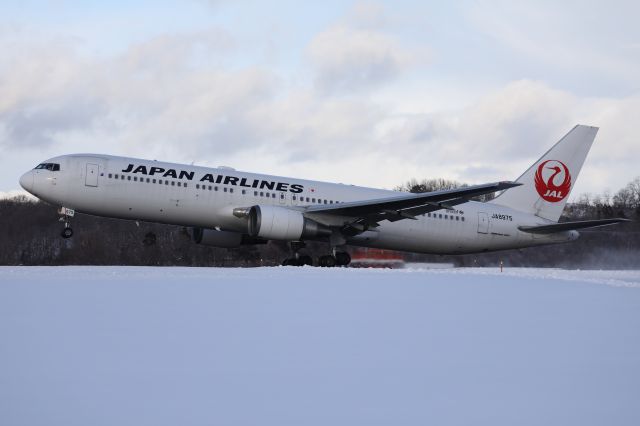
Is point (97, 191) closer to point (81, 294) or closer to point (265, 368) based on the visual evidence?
point (81, 294)

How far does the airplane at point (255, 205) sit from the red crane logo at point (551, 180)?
2.60 m

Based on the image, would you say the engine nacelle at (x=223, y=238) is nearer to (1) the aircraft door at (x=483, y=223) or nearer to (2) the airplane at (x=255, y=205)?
(2) the airplane at (x=255, y=205)

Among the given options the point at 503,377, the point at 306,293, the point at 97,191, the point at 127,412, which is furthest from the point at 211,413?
the point at 97,191

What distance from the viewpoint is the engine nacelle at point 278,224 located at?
1140 inches

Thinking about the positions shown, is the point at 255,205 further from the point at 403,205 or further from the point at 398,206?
the point at 403,205

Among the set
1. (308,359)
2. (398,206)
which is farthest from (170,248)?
(308,359)

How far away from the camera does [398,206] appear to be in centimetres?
2958

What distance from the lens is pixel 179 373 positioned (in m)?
10.1

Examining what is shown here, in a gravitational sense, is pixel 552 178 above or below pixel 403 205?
above

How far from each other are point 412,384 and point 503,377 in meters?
1.14

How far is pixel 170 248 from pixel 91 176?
2546cm

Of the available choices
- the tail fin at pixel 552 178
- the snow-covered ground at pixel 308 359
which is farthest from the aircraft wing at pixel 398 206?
the snow-covered ground at pixel 308 359

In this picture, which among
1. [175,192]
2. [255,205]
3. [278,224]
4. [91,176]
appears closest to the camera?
[278,224]

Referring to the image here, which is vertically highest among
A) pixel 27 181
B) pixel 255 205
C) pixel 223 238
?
pixel 27 181
